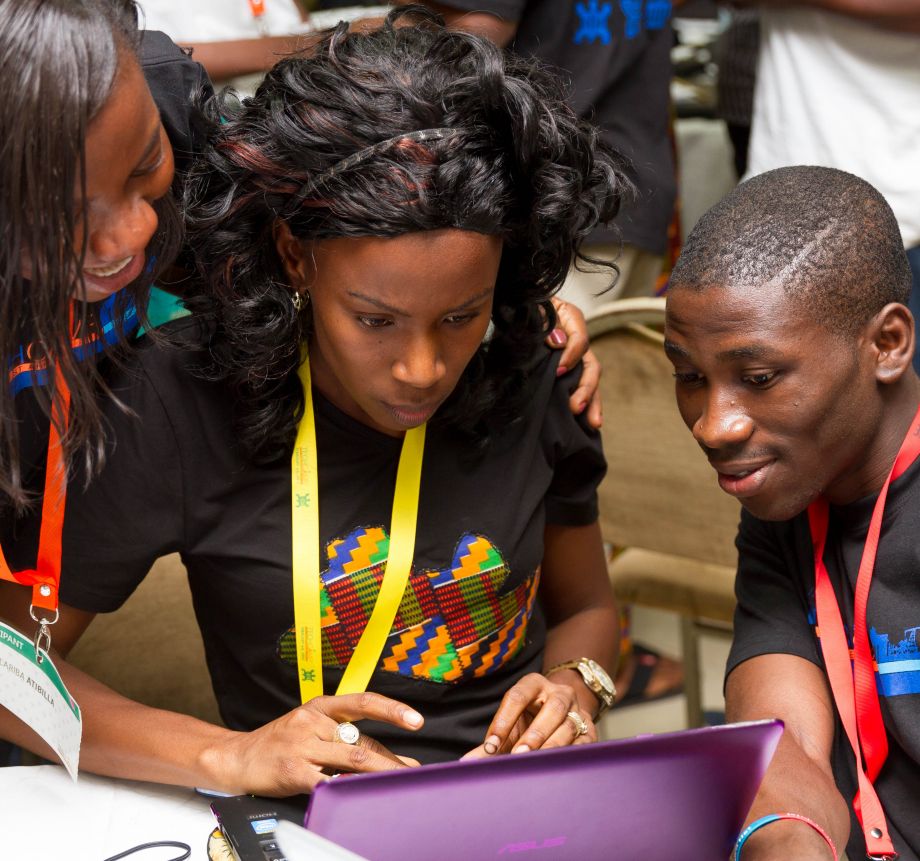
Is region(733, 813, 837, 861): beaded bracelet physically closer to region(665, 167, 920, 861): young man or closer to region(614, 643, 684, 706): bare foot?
region(665, 167, 920, 861): young man

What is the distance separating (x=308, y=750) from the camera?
123 centimetres

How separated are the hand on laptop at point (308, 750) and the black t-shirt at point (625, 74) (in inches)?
47.7

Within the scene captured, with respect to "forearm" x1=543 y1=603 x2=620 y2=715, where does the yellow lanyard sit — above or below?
above

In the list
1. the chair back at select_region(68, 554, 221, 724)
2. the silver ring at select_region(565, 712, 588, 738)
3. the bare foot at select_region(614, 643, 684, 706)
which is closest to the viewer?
the silver ring at select_region(565, 712, 588, 738)

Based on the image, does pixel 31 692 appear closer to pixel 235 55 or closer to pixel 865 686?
pixel 865 686

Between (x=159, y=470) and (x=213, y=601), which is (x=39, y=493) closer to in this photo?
(x=159, y=470)

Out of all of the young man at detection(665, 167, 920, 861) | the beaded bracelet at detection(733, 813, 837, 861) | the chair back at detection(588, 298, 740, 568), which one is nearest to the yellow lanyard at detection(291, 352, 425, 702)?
the young man at detection(665, 167, 920, 861)

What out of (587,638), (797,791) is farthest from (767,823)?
(587,638)

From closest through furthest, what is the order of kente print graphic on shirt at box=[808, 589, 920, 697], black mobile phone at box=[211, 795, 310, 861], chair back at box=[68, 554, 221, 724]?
black mobile phone at box=[211, 795, 310, 861]
kente print graphic on shirt at box=[808, 589, 920, 697]
chair back at box=[68, 554, 221, 724]

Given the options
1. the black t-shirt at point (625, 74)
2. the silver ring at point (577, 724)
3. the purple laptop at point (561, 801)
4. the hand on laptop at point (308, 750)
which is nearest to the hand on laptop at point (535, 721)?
the silver ring at point (577, 724)

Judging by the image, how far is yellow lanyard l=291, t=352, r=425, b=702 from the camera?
4.71 ft

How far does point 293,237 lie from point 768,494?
2.03 feet

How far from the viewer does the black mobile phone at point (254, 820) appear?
Answer: 1087mm

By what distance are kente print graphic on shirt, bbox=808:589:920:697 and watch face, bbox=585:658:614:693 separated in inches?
15.7
